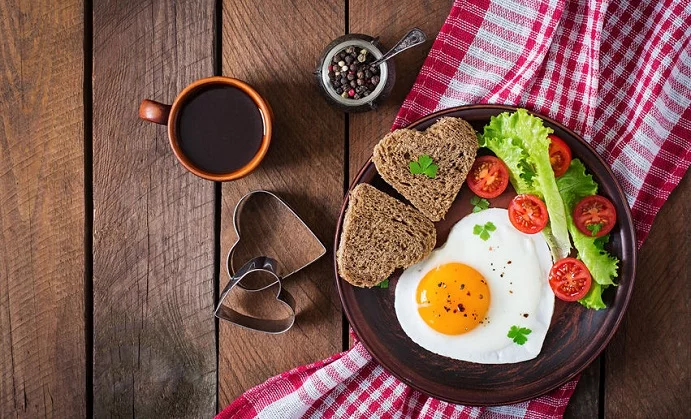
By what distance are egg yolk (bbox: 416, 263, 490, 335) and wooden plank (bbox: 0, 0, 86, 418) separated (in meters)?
1.42

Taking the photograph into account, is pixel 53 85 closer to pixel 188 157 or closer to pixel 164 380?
pixel 188 157

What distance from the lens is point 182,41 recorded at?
2.72 metres

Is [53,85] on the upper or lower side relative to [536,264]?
upper

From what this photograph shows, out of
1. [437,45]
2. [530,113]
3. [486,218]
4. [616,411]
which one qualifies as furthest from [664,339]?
[437,45]

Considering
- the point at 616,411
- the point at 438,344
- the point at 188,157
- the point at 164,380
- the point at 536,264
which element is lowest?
the point at 164,380

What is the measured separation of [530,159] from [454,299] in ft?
1.92

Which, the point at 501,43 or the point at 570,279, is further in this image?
the point at 501,43

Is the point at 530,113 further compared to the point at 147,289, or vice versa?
the point at 147,289

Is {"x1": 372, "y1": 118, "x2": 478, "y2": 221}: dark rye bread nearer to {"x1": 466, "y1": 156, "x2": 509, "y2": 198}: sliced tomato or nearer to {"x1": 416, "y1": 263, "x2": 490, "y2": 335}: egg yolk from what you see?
{"x1": 466, "y1": 156, "x2": 509, "y2": 198}: sliced tomato

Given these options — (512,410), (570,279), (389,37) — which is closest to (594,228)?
(570,279)

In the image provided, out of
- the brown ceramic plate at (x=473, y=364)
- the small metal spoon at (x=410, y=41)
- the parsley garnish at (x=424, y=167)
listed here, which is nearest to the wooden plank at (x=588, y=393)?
the brown ceramic plate at (x=473, y=364)

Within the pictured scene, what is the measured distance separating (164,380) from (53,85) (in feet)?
4.22

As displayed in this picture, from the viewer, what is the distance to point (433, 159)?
8.13 ft

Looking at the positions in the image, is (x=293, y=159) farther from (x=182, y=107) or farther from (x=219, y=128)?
(x=182, y=107)
